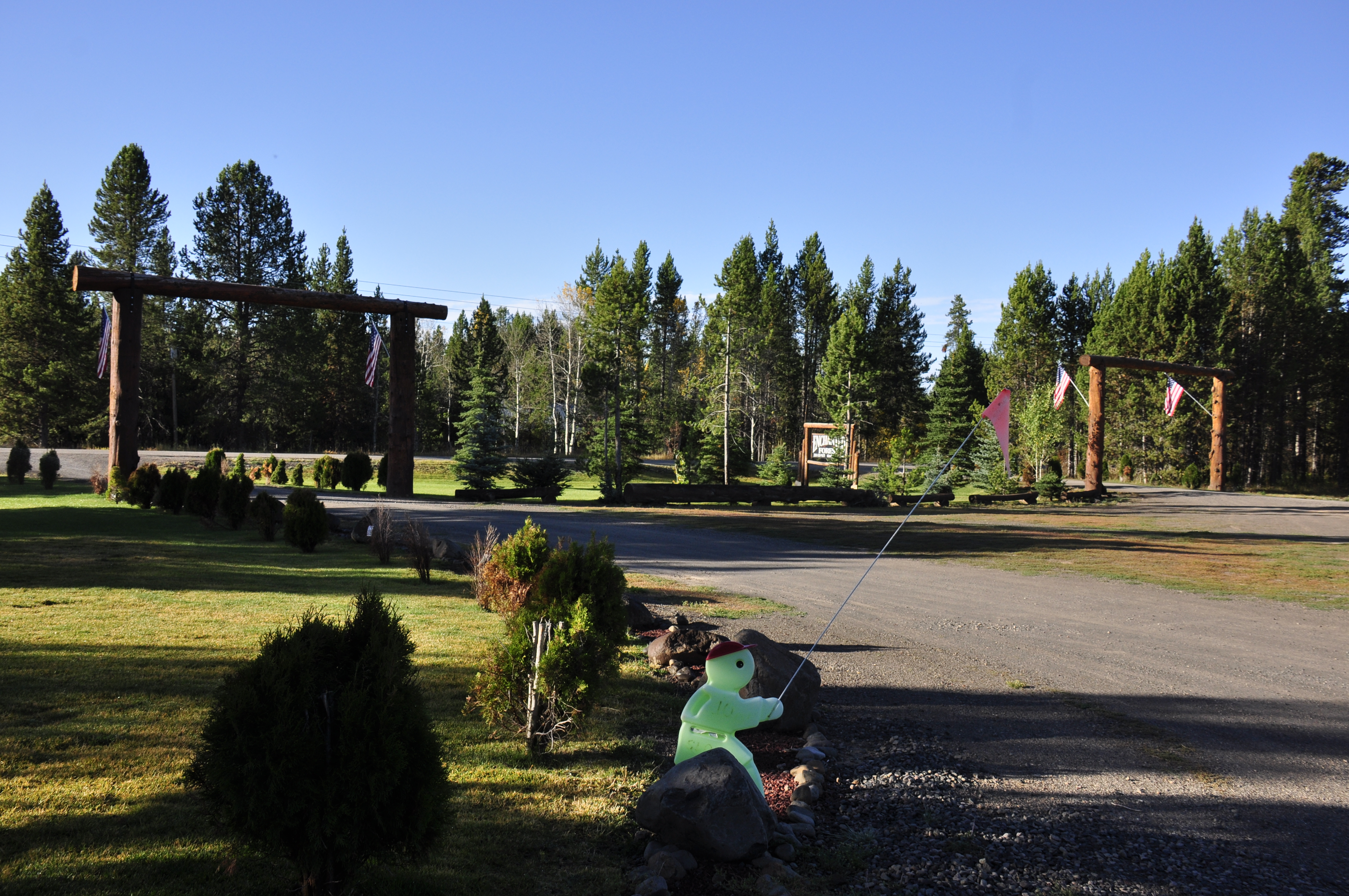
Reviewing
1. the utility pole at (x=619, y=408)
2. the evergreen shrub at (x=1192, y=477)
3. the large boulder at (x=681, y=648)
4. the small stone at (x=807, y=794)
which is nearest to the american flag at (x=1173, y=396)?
the evergreen shrub at (x=1192, y=477)

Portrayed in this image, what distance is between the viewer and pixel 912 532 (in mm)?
19062

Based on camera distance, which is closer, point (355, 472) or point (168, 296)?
point (168, 296)

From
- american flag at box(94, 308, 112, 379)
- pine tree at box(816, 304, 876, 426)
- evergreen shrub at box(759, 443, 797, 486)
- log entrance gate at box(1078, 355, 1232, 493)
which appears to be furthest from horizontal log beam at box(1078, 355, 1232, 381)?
american flag at box(94, 308, 112, 379)

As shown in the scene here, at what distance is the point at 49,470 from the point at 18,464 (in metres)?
3.58

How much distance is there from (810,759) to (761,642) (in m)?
0.99

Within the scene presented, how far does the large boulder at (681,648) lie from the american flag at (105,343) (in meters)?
20.0

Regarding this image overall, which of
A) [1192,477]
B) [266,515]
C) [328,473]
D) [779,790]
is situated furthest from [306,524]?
[1192,477]

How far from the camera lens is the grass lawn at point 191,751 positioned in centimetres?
328

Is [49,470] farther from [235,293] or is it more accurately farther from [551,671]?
[551,671]

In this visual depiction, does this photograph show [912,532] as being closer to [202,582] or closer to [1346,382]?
[202,582]

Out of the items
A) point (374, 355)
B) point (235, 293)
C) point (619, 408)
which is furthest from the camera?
point (619, 408)

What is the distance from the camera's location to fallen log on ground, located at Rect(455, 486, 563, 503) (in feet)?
84.6

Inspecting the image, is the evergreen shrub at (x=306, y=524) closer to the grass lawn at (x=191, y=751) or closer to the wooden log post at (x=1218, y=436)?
the grass lawn at (x=191, y=751)

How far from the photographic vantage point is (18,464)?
2548cm
